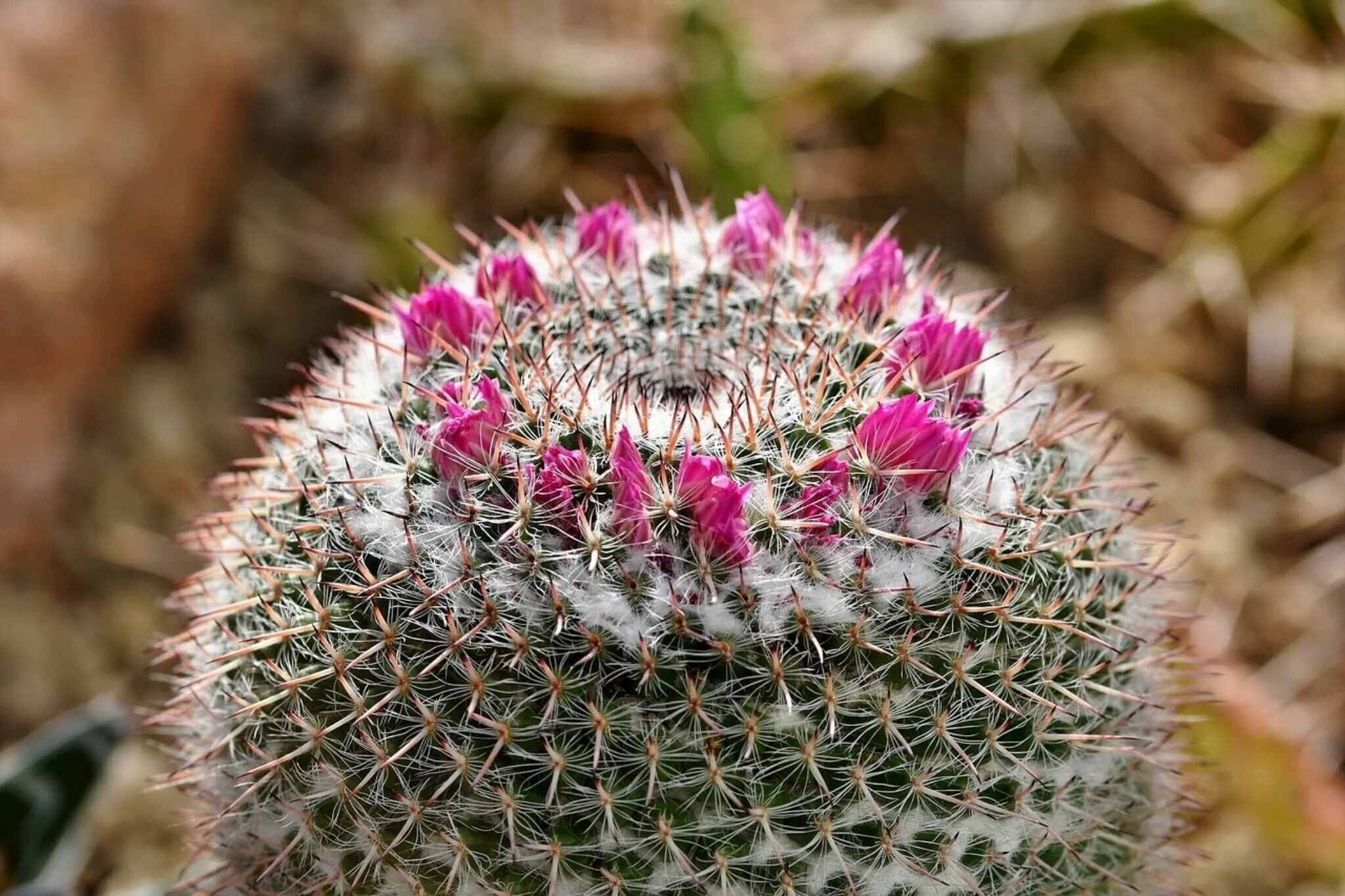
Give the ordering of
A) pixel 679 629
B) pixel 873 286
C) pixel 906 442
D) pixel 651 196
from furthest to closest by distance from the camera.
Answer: pixel 651 196, pixel 873 286, pixel 906 442, pixel 679 629

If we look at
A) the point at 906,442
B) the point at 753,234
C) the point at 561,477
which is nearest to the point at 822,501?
the point at 906,442

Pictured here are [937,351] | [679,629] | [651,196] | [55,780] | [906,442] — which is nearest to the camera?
[679,629]

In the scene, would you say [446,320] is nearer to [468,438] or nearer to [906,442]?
[468,438]

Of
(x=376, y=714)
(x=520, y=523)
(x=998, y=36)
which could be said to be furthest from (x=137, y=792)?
(x=998, y=36)

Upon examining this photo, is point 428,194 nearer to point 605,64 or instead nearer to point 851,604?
point 605,64

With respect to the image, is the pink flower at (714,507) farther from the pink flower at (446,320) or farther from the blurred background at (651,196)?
the blurred background at (651,196)

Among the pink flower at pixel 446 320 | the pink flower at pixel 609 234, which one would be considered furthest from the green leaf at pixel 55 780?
the pink flower at pixel 609 234
